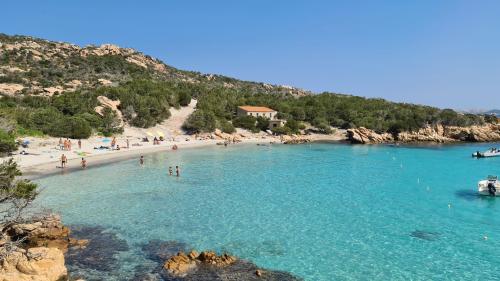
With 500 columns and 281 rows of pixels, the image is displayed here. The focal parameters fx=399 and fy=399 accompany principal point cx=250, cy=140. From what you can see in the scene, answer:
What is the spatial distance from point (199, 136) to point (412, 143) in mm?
36714

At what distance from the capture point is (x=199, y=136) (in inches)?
2601

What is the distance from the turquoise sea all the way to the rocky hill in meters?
49.4

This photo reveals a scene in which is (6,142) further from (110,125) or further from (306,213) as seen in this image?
(306,213)

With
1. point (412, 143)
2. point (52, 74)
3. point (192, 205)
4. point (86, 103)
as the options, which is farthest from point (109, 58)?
point (192, 205)

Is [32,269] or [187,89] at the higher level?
[187,89]

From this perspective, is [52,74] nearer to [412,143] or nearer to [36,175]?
[36,175]

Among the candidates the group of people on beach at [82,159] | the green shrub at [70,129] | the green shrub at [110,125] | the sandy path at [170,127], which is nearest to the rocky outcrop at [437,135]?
the sandy path at [170,127]

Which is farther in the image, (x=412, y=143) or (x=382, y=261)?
(x=412, y=143)

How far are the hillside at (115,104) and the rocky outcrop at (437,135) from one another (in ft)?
7.62

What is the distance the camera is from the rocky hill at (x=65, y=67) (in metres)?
79.7

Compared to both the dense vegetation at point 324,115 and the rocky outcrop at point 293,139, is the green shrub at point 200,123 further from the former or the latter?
the rocky outcrop at point 293,139

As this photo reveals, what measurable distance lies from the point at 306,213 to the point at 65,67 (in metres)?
94.2

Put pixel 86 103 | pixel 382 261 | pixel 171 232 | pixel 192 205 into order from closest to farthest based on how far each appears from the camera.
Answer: pixel 382 261
pixel 171 232
pixel 192 205
pixel 86 103

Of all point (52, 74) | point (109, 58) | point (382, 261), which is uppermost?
point (109, 58)
